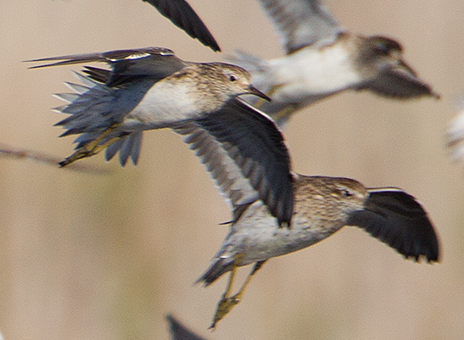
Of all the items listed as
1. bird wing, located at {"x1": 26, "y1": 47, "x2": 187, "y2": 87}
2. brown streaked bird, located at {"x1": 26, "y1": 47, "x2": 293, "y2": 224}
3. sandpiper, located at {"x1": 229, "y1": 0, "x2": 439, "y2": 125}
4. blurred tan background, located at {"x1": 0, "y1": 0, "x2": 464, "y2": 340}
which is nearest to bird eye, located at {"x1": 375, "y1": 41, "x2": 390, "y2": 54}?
sandpiper, located at {"x1": 229, "y1": 0, "x2": 439, "y2": 125}

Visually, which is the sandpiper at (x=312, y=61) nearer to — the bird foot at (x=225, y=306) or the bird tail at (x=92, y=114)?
the bird foot at (x=225, y=306)

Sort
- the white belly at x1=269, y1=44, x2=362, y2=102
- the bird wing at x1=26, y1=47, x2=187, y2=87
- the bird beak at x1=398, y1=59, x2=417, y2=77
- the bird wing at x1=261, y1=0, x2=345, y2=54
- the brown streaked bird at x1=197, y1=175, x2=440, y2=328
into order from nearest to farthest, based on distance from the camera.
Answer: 1. the bird wing at x1=26, y1=47, x2=187, y2=87
2. the brown streaked bird at x1=197, y1=175, x2=440, y2=328
3. the white belly at x1=269, y1=44, x2=362, y2=102
4. the bird wing at x1=261, y1=0, x2=345, y2=54
5. the bird beak at x1=398, y1=59, x2=417, y2=77

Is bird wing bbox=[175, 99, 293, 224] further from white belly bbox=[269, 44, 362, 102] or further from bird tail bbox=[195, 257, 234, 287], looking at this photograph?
white belly bbox=[269, 44, 362, 102]

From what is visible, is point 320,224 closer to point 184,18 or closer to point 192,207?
point 184,18

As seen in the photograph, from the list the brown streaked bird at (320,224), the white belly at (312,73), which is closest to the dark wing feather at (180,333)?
the brown streaked bird at (320,224)

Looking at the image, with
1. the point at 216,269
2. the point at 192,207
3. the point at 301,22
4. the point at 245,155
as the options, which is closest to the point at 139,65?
the point at 245,155

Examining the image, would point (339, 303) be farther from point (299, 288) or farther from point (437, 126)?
point (437, 126)
